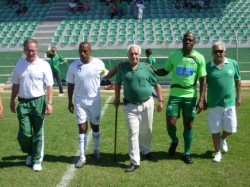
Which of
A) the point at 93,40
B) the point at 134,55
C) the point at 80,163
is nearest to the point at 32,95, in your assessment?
the point at 80,163

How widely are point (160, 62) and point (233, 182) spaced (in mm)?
12914

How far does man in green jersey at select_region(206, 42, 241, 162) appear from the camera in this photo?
20.4 ft

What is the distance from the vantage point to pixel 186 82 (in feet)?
20.0

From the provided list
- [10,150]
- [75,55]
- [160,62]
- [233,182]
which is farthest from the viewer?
[75,55]

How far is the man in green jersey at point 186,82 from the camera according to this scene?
6070 millimetres

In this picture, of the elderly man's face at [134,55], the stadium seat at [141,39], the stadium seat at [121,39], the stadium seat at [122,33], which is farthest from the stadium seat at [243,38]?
the elderly man's face at [134,55]

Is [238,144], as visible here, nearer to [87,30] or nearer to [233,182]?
[233,182]

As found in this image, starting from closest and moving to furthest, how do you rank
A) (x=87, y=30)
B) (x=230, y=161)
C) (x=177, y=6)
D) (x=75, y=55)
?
(x=230, y=161) → (x=75, y=55) → (x=87, y=30) → (x=177, y=6)

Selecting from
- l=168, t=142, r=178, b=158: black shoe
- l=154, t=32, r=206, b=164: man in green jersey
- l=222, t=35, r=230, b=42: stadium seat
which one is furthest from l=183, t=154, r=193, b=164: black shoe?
l=222, t=35, r=230, b=42: stadium seat

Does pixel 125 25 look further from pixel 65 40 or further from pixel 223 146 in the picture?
pixel 223 146

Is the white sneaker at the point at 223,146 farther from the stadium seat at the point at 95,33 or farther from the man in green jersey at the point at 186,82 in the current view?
the stadium seat at the point at 95,33

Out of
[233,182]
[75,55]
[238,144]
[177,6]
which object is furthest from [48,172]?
[177,6]

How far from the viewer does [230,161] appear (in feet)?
20.8

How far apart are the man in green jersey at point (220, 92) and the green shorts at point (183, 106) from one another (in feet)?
1.13
